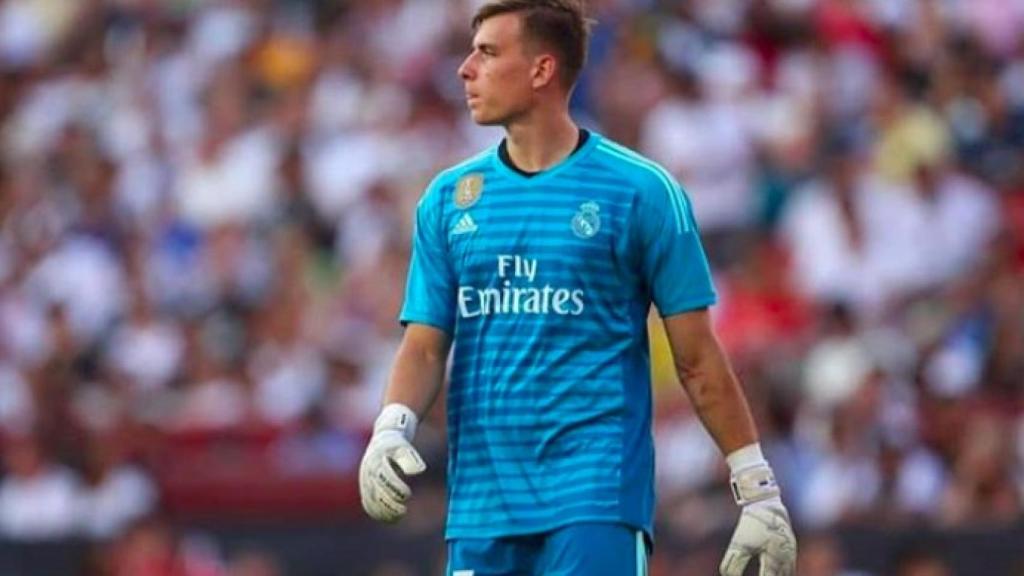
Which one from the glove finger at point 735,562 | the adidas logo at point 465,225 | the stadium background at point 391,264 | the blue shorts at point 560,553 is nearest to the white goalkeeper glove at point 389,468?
the blue shorts at point 560,553

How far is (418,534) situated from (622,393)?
6.04m

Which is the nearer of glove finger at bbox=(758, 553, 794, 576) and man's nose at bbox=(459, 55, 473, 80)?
glove finger at bbox=(758, 553, 794, 576)

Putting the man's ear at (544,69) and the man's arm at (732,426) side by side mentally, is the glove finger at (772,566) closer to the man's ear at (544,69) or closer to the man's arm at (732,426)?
the man's arm at (732,426)

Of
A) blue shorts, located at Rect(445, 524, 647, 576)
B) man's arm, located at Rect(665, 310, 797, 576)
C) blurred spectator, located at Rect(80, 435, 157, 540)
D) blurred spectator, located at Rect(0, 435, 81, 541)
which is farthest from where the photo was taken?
blurred spectator, located at Rect(0, 435, 81, 541)

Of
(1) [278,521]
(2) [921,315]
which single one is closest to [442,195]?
(1) [278,521]

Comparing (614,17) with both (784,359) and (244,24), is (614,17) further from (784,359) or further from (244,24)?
(784,359)

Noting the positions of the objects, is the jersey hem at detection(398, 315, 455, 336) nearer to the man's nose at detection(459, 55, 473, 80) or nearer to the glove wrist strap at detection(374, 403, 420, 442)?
the glove wrist strap at detection(374, 403, 420, 442)

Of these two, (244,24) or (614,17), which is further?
(244,24)

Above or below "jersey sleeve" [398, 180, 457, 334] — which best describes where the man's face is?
above

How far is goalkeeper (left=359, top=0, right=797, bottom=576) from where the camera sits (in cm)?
797

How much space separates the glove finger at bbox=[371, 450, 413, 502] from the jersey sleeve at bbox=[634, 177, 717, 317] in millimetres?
855

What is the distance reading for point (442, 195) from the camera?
8.21m

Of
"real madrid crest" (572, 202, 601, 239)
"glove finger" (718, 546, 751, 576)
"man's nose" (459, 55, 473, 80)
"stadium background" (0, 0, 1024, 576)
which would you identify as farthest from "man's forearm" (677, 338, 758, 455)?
"stadium background" (0, 0, 1024, 576)

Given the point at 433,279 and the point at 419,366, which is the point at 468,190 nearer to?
the point at 433,279
